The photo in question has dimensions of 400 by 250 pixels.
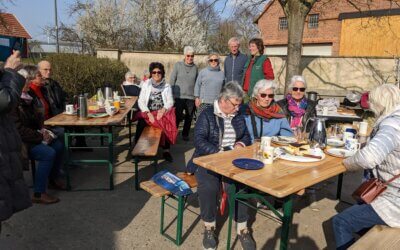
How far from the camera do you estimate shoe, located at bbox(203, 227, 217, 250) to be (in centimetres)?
291

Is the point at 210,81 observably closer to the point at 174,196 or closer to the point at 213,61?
the point at 213,61

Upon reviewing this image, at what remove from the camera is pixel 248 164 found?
2.41 metres

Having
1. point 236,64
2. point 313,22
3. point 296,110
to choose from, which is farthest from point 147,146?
point 313,22

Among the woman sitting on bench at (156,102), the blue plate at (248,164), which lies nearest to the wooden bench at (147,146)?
the woman sitting on bench at (156,102)

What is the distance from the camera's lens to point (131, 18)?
1969 centimetres

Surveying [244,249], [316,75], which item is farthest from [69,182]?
[316,75]

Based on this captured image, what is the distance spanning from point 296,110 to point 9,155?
3.00 meters

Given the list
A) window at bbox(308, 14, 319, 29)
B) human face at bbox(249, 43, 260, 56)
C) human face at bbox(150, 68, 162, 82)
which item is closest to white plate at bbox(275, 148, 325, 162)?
human face at bbox(249, 43, 260, 56)

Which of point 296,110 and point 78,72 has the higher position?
point 78,72

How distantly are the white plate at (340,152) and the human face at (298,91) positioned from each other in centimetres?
114

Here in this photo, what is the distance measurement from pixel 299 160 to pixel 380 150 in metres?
0.58

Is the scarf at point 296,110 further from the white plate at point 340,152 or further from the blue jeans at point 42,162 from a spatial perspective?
the blue jeans at point 42,162

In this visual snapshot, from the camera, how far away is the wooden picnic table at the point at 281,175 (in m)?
2.06

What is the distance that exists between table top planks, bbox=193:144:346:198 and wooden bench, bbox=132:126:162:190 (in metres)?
1.64
